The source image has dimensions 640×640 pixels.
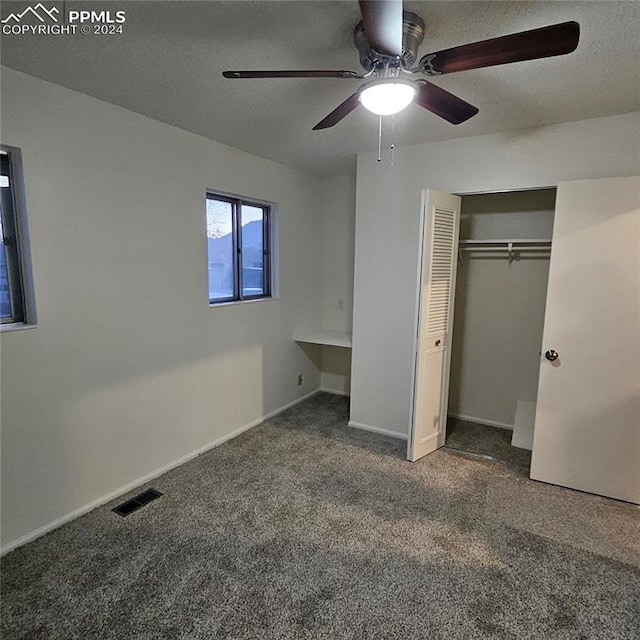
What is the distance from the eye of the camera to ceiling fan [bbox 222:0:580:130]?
125 cm

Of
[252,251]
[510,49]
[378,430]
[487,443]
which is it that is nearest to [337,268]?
[252,251]

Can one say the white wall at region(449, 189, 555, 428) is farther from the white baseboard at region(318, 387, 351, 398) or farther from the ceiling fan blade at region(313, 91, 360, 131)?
the ceiling fan blade at region(313, 91, 360, 131)

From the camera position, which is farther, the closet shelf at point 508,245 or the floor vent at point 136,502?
the closet shelf at point 508,245

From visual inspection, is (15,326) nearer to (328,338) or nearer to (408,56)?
(408,56)

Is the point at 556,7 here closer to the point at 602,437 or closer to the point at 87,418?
the point at 602,437

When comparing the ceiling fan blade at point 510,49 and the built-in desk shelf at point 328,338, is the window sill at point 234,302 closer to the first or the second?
the built-in desk shelf at point 328,338

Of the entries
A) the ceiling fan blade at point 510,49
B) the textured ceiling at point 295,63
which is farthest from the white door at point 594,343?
the ceiling fan blade at point 510,49

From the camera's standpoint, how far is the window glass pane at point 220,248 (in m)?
3.30

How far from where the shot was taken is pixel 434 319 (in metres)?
3.04

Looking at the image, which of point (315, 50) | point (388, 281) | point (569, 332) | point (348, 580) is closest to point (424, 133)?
point (388, 281)

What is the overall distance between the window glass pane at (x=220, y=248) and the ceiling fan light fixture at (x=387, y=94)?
1911 millimetres

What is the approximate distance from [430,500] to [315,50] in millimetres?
2617

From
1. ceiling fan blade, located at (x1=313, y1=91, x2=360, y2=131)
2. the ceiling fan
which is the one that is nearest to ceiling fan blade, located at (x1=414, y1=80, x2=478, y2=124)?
the ceiling fan

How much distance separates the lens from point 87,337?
93.2 inches
